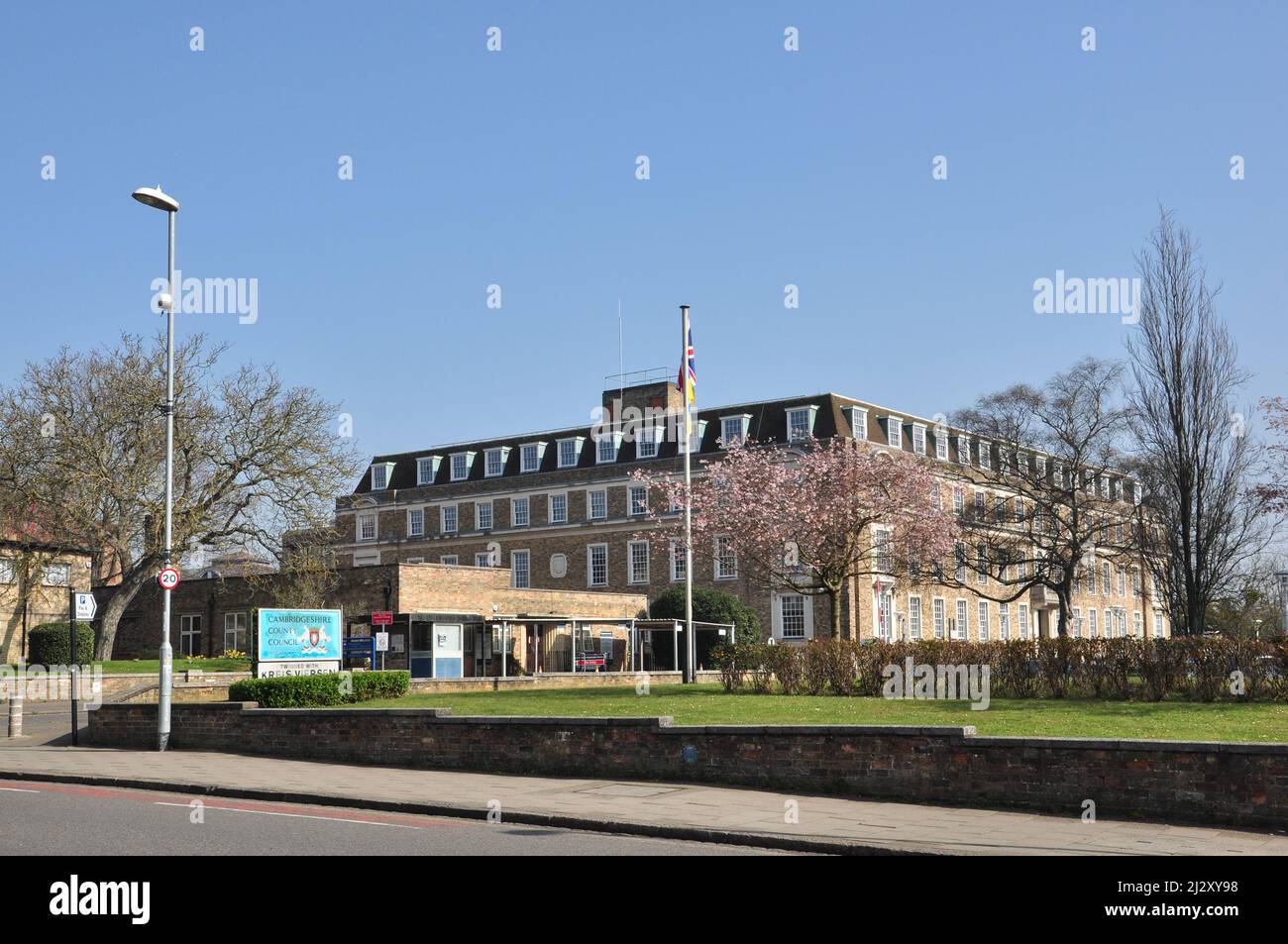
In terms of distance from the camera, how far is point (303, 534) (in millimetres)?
48875

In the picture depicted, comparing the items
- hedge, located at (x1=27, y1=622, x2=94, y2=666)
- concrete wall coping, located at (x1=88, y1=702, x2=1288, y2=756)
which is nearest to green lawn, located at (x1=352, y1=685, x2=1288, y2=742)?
concrete wall coping, located at (x1=88, y1=702, x2=1288, y2=756)

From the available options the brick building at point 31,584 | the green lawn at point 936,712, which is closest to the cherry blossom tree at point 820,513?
the green lawn at point 936,712

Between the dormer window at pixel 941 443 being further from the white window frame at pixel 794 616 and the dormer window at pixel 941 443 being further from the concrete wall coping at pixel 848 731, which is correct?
the concrete wall coping at pixel 848 731

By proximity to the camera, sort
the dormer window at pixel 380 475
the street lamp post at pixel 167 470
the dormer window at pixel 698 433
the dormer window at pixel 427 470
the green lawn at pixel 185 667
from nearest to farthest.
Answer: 1. the street lamp post at pixel 167 470
2. the green lawn at pixel 185 667
3. the dormer window at pixel 698 433
4. the dormer window at pixel 427 470
5. the dormer window at pixel 380 475

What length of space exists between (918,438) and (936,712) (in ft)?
168

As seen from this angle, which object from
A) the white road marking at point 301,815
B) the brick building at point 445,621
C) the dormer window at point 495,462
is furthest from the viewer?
the dormer window at point 495,462

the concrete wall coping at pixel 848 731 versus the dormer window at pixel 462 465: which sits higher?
the dormer window at pixel 462 465

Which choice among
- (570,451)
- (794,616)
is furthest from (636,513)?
(794,616)

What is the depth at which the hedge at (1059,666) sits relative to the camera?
69.5ft

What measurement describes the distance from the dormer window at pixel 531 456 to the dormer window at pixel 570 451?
1906 millimetres

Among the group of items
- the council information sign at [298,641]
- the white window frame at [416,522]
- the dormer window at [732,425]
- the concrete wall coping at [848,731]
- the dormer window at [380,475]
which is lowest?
the concrete wall coping at [848,731]

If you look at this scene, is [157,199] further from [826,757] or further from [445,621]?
[445,621]

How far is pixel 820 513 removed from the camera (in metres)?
34.8
